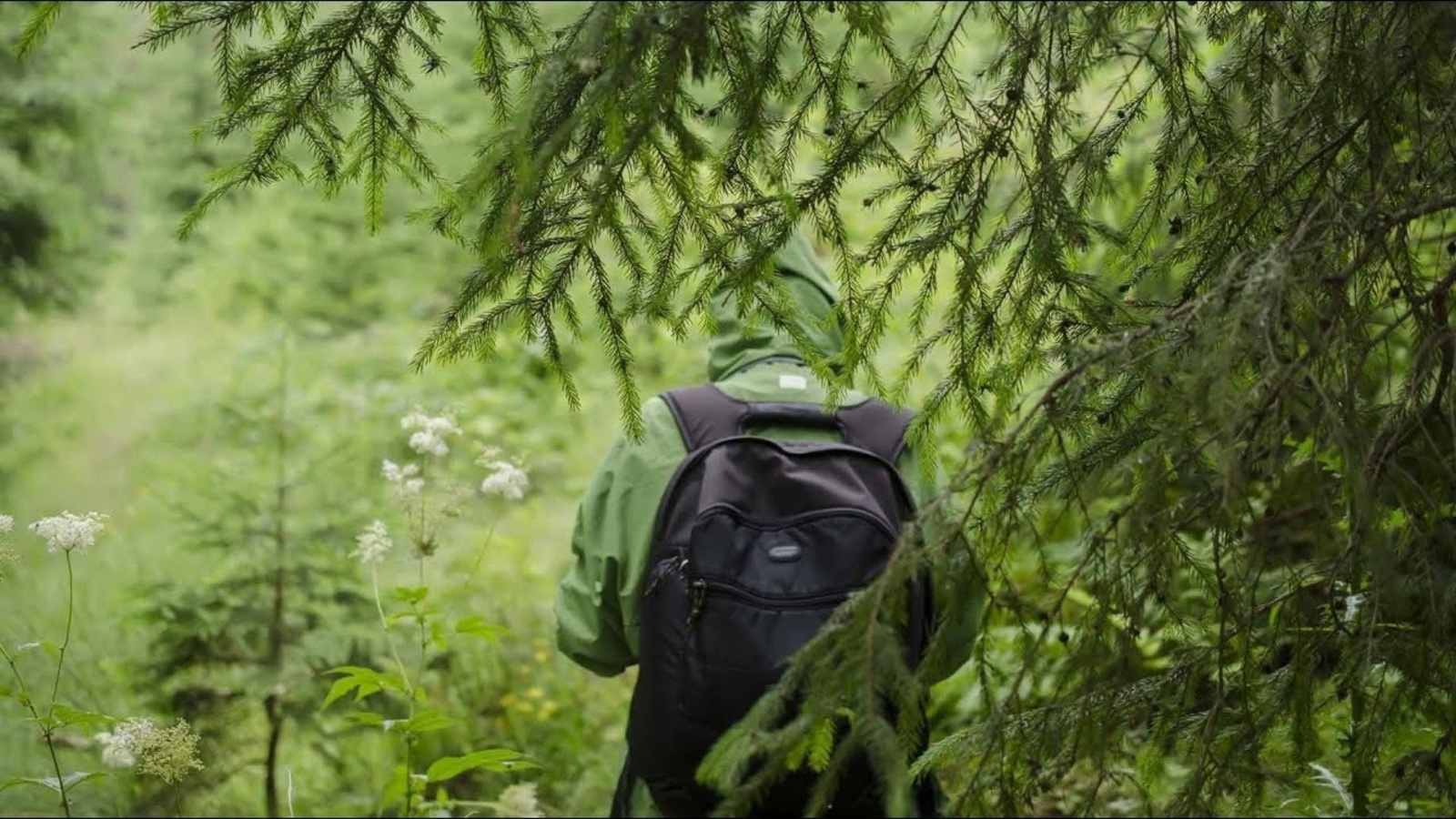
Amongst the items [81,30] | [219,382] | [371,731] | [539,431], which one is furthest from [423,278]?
[371,731]

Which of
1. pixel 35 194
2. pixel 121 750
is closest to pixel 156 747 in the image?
pixel 121 750

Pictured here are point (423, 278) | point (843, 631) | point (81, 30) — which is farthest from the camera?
point (423, 278)

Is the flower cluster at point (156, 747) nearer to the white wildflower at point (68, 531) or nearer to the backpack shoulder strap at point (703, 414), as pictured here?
the white wildflower at point (68, 531)

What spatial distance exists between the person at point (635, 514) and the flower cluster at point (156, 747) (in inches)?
36.6

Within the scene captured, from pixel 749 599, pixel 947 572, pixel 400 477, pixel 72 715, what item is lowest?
pixel 72 715

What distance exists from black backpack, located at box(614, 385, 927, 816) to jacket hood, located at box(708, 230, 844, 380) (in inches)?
14.2

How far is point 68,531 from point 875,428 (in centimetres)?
170

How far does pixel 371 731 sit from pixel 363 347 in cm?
709

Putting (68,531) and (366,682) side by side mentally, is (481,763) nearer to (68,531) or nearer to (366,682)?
(366,682)

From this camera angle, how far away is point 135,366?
13047mm

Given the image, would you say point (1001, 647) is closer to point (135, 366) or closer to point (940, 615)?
point (940, 615)

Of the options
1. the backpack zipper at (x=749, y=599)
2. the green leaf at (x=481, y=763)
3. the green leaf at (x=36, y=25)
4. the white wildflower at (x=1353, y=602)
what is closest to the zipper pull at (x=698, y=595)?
the backpack zipper at (x=749, y=599)

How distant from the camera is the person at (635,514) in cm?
279

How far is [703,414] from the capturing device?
2.82 m
